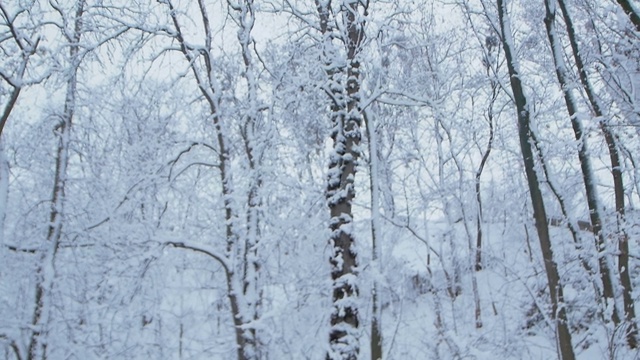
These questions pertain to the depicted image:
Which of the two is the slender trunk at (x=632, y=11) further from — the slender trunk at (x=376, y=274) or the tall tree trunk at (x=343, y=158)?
the slender trunk at (x=376, y=274)

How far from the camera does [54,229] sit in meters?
9.54

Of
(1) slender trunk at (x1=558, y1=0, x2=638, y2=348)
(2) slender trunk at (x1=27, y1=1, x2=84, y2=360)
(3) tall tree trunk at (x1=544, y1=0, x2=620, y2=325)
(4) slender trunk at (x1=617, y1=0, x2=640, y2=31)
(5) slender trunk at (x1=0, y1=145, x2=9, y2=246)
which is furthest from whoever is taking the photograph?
(2) slender trunk at (x1=27, y1=1, x2=84, y2=360)

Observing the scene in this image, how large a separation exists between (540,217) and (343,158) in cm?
285

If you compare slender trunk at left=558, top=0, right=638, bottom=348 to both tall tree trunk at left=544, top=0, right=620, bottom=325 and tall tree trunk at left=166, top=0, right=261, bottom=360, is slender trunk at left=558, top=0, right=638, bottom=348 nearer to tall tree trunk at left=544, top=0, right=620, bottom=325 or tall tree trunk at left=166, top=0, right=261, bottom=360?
tall tree trunk at left=544, top=0, right=620, bottom=325

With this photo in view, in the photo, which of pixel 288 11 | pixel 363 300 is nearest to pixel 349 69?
pixel 288 11

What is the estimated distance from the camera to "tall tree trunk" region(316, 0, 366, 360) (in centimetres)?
732

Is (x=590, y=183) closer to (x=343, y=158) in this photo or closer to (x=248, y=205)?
(x=343, y=158)

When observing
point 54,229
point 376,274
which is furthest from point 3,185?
point 376,274

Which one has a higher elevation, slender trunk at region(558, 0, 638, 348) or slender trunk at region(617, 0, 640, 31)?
slender trunk at region(617, 0, 640, 31)

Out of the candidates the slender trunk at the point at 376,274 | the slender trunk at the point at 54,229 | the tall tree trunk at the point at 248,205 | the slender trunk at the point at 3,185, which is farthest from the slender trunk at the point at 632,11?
the slender trunk at the point at 3,185

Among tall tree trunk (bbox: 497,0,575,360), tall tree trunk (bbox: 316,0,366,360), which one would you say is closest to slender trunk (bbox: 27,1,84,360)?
tall tree trunk (bbox: 316,0,366,360)

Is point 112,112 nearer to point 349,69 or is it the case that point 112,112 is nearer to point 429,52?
point 349,69

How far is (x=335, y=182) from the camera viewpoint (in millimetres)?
8094

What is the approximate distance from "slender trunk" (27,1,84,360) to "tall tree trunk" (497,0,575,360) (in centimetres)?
664
